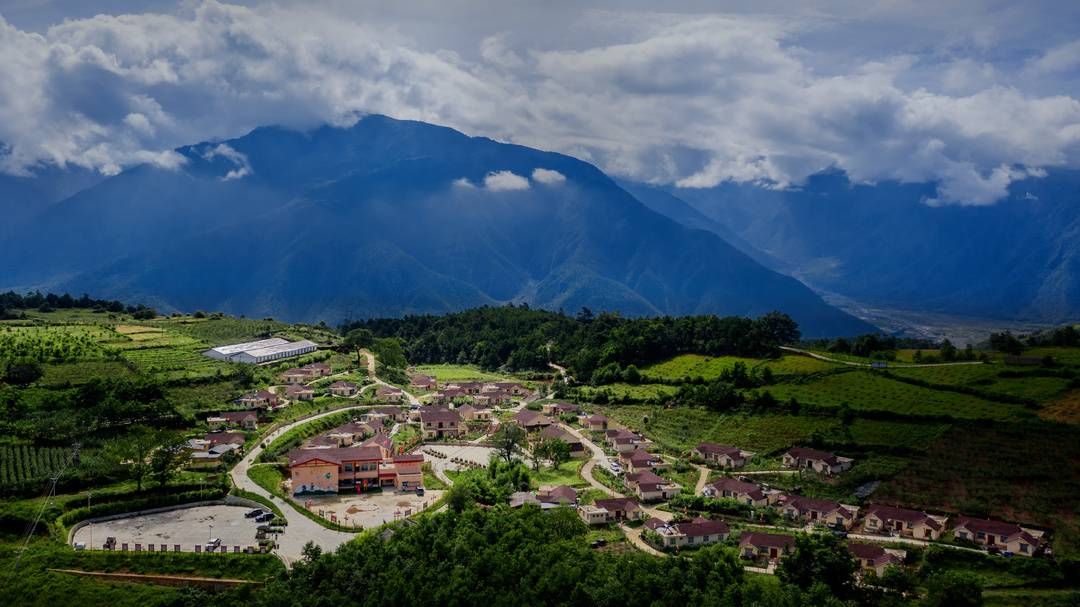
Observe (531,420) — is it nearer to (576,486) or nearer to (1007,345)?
(576,486)

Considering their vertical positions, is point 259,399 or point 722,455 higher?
point 259,399

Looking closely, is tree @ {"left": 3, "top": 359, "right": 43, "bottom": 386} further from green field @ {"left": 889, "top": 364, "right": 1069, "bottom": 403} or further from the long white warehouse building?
green field @ {"left": 889, "top": 364, "right": 1069, "bottom": 403}

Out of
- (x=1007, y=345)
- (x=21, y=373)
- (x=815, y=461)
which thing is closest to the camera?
(x=815, y=461)

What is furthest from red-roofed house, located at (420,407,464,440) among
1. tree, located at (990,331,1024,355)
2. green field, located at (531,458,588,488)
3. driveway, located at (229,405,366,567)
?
tree, located at (990,331,1024,355)

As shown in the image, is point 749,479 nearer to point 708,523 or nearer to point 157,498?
point 708,523

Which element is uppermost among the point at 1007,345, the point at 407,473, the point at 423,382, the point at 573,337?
the point at 573,337

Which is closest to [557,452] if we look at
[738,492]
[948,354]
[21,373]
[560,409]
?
[738,492]

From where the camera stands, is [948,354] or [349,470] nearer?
[349,470]

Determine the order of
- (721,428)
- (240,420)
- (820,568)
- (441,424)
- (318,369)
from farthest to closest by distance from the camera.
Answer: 1. (318,369)
2. (441,424)
3. (721,428)
4. (240,420)
5. (820,568)
